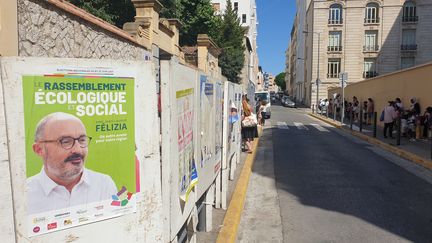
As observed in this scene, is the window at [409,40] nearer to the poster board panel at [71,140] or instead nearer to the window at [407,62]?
the window at [407,62]

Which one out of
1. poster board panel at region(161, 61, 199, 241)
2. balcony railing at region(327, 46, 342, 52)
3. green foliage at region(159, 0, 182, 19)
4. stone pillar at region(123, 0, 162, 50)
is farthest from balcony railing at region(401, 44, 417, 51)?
poster board panel at region(161, 61, 199, 241)

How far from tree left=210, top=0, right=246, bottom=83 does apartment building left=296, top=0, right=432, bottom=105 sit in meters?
13.2

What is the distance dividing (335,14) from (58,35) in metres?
51.3

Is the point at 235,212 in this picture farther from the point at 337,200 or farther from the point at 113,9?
the point at 113,9

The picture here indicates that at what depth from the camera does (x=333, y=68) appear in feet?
175

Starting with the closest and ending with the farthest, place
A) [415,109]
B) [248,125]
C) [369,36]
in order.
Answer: [248,125] < [415,109] < [369,36]

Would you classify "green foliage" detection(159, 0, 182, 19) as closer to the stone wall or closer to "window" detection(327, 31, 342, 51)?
the stone wall

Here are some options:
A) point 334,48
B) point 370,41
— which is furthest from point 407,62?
point 334,48

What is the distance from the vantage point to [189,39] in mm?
26359

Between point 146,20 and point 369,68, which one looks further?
point 369,68

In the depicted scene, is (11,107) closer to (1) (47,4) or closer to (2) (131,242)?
(2) (131,242)

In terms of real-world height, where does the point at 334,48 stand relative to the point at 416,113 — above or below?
above

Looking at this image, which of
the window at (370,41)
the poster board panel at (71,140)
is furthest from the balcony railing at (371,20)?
the poster board panel at (71,140)

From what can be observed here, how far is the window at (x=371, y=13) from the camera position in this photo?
52000 millimetres
